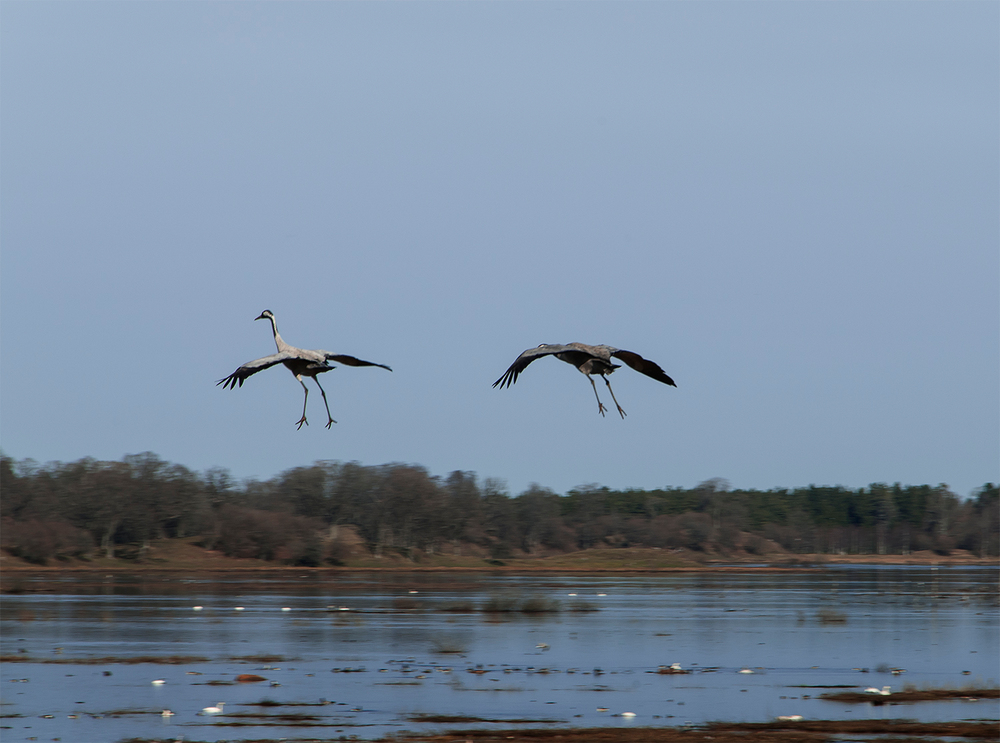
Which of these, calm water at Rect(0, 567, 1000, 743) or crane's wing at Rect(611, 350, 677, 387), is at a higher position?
crane's wing at Rect(611, 350, 677, 387)

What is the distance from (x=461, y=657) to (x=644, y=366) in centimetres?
2983

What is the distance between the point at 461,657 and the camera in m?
45.9

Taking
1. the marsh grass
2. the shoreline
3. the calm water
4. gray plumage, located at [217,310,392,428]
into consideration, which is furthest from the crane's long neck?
the shoreline

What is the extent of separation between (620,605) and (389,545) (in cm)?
7832

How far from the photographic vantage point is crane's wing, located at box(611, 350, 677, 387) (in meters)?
18.0

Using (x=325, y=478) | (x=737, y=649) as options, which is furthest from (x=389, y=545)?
(x=737, y=649)

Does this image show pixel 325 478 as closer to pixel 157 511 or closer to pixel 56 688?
pixel 157 511

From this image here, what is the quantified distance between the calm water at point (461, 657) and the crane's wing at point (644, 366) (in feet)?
47.9

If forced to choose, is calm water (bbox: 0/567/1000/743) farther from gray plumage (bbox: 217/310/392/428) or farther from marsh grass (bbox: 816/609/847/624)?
gray plumage (bbox: 217/310/392/428)

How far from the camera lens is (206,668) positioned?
138 feet

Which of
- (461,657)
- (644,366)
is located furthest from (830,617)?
(644,366)

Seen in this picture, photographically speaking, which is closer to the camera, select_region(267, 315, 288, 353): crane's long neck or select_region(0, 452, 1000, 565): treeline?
select_region(267, 315, 288, 353): crane's long neck

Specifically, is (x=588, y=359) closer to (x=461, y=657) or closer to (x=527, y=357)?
(x=527, y=357)

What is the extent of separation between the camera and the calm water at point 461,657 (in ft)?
107
